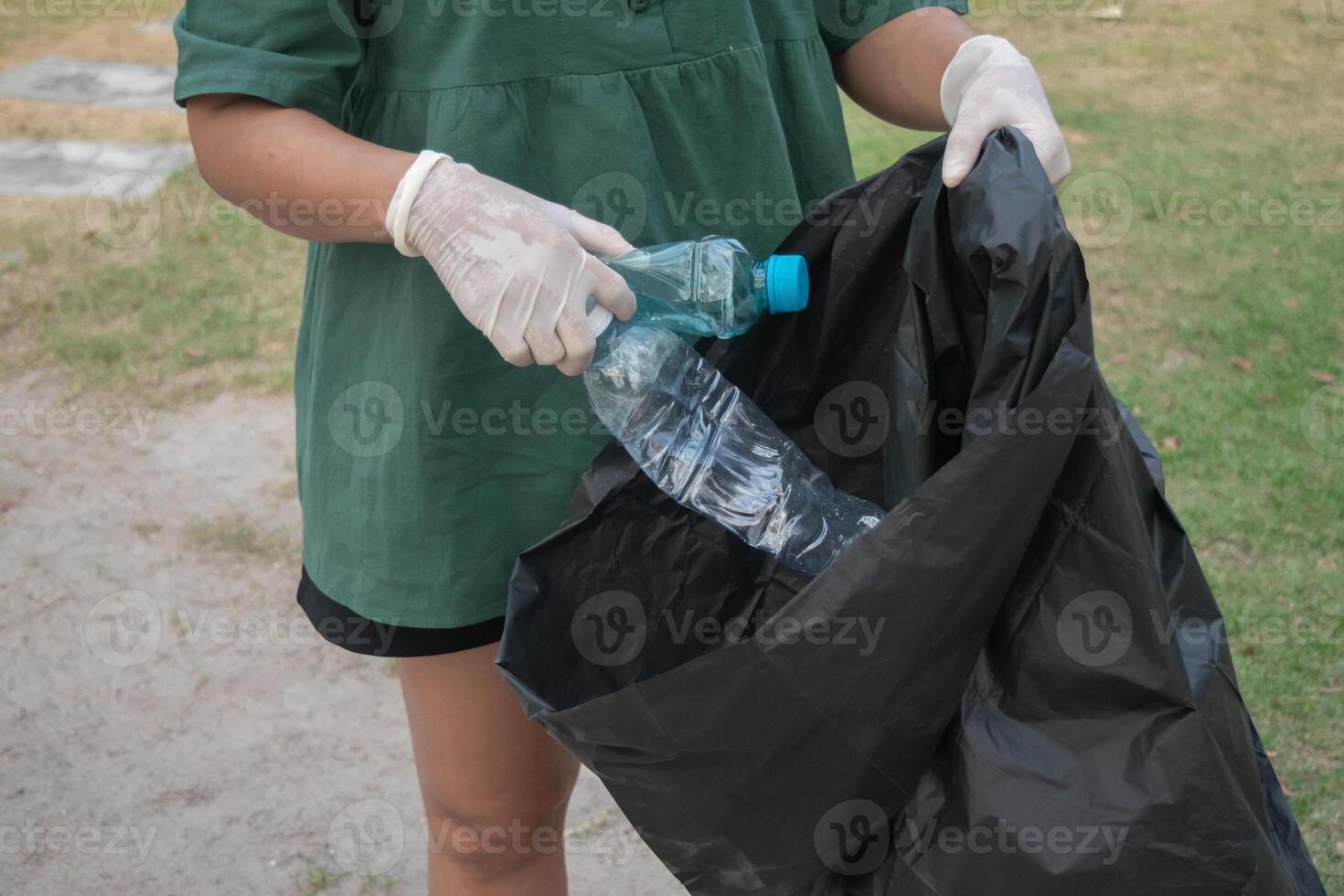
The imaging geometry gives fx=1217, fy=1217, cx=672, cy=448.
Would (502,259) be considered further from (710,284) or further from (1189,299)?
(1189,299)

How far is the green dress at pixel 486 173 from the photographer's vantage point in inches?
52.4

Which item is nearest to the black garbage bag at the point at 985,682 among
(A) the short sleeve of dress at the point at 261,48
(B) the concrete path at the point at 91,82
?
(A) the short sleeve of dress at the point at 261,48

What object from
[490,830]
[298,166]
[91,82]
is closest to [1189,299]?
[490,830]

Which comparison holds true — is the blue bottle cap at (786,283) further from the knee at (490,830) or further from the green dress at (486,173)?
the knee at (490,830)

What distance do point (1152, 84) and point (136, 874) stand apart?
6917 millimetres

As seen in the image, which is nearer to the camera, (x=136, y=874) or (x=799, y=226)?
(x=799, y=226)

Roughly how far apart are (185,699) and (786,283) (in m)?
2.35

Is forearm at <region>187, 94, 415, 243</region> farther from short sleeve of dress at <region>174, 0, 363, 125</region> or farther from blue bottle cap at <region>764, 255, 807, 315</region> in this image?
blue bottle cap at <region>764, 255, 807, 315</region>

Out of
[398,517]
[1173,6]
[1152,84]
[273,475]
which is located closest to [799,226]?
[398,517]

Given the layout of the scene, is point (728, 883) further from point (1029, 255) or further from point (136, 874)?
point (136, 874)

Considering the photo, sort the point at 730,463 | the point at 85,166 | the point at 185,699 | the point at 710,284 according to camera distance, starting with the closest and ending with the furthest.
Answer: the point at 710,284, the point at 730,463, the point at 185,699, the point at 85,166

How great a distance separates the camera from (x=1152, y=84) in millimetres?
7297

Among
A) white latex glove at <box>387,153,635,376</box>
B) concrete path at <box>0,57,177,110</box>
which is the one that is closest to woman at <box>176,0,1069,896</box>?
white latex glove at <box>387,153,635,376</box>

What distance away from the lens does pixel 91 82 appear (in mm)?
7059
